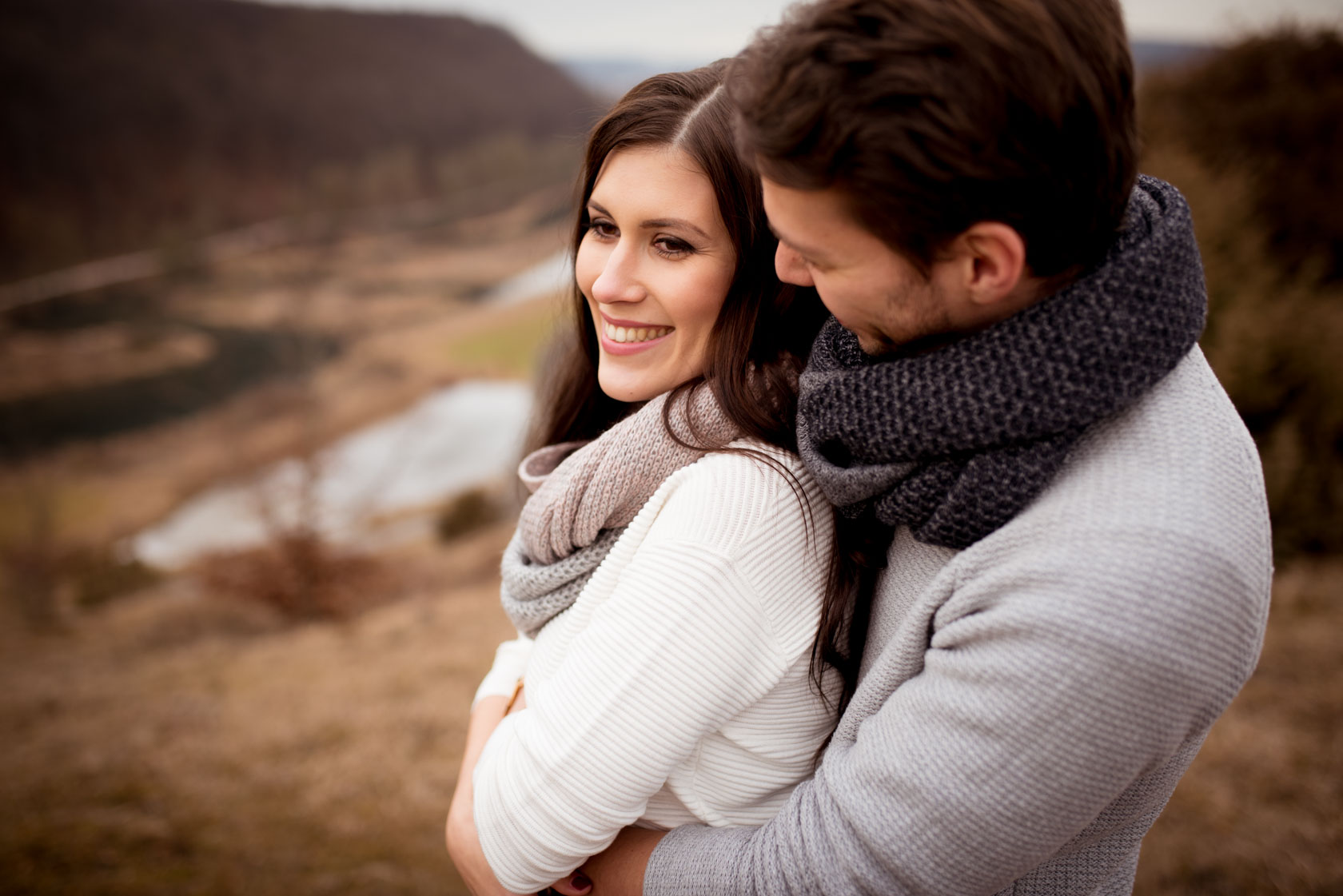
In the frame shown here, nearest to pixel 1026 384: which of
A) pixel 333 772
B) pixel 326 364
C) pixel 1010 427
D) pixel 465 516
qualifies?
pixel 1010 427

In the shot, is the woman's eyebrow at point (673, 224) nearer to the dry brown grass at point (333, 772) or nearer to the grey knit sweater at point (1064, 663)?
the grey knit sweater at point (1064, 663)

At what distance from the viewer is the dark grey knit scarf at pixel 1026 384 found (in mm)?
884

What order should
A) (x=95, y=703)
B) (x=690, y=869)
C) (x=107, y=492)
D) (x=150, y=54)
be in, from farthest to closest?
(x=150, y=54), (x=107, y=492), (x=95, y=703), (x=690, y=869)

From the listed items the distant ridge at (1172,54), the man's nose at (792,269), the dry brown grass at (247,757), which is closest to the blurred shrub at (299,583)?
the dry brown grass at (247,757)

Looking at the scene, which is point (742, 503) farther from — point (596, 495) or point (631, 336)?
point (631, 336)

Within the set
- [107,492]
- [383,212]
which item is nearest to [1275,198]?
[107,492]

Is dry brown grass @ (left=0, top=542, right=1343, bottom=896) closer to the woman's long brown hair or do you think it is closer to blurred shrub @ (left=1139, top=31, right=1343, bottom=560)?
blurred shrub @ (left=1139, top=31, right=1343, bottom=560)

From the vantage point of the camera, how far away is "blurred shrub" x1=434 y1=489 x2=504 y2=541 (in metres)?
17.5

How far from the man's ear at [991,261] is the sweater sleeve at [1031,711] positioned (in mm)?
323

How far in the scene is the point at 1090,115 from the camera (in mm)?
874

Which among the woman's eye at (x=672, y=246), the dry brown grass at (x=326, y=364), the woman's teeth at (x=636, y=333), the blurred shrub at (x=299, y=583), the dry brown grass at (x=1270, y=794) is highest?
the woman's eye at (x=672, y=246)

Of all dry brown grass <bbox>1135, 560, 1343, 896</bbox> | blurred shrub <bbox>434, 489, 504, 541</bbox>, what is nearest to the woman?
dry brown grass <bbox>1135, 560, 1343, 896</bbox>

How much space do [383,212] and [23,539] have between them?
49900 mm

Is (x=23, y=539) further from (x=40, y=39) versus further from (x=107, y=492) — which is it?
(x=40, y=39)
